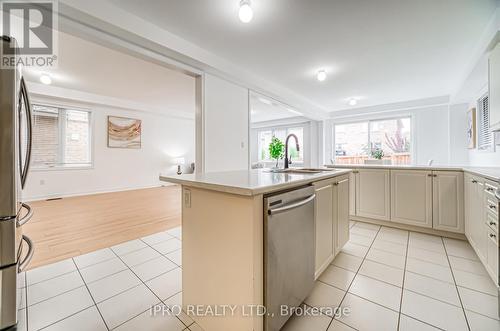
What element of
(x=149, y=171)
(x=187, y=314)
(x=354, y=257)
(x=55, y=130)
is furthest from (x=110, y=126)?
(x=354, y=257)

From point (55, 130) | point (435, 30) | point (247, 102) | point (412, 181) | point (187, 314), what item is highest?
point (435, 30)

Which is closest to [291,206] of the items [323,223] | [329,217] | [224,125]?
[323,223]

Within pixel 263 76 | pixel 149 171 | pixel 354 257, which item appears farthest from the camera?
pixel 149 171

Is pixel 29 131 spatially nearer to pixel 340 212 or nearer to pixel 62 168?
pixel 340 212

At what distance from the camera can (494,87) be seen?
1917mm

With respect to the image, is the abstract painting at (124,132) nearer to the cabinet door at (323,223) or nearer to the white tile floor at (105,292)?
the white tile floor at (105,292)

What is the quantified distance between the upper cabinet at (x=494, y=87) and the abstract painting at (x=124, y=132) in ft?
22.9

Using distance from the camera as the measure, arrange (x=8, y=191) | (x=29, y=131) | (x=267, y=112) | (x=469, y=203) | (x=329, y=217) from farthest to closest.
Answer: (x=267, y=112), (x=469, y=203), (x=329, y=217), (x=29, y=131), (x=8, y=191)

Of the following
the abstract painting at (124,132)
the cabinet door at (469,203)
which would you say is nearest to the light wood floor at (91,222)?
the abstract painting at (124,132)

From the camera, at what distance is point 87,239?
2.53m

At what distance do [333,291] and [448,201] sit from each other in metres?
2.13

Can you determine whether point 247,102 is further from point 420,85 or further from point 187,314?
point 420,85

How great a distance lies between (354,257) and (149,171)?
239 inches

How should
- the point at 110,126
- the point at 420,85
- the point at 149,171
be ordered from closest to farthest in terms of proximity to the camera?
the point at 420,85 < the point at 110,126 < the point at 149,171
